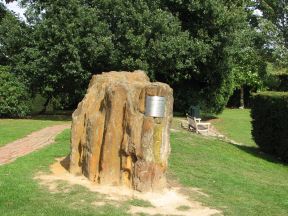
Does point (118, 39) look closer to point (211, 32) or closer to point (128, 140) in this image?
point (211, 32)

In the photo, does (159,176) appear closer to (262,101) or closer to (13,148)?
(13,148)

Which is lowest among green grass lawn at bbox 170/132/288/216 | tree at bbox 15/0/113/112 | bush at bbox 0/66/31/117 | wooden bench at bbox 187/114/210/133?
green grass lawn at bbox 170/132/288/216

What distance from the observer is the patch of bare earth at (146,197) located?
7.18m

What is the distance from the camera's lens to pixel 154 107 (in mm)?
8031

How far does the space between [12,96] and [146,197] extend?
44.3 feet

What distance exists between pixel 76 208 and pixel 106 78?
3.34m

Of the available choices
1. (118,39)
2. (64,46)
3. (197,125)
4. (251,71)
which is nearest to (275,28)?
(251,71)

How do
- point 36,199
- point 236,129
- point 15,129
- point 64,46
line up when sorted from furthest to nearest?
point 236,129, point 64,46, point 15,129, point 36,199

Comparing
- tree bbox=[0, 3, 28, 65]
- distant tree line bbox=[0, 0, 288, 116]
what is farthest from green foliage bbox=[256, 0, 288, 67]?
tree bbox=[0, 3, 28, 65]

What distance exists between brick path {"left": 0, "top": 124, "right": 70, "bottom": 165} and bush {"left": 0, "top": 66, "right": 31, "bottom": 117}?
15.4 ft

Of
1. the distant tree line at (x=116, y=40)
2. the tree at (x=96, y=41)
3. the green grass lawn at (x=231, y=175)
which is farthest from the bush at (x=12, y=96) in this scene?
the green grass lawn at (x=231, y=175)

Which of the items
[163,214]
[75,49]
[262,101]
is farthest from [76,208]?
[75,49]

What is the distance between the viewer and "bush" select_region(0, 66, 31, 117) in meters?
20.0

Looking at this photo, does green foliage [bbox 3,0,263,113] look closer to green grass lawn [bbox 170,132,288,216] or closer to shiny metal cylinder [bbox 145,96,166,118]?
green grass lawn [bbox 170,132,288,216]
